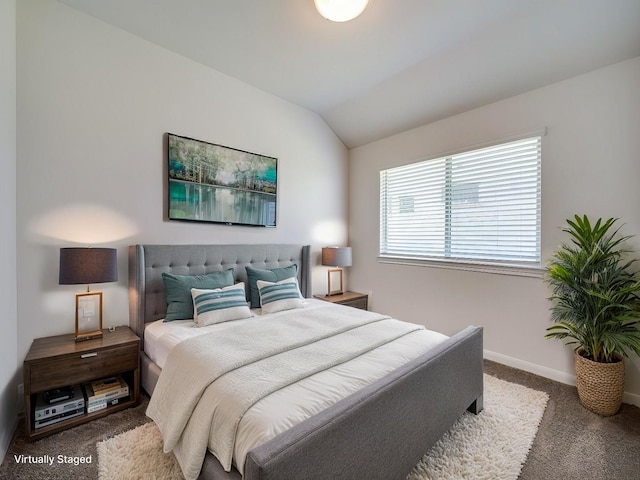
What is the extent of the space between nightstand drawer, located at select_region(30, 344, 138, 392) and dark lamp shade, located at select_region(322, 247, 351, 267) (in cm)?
227

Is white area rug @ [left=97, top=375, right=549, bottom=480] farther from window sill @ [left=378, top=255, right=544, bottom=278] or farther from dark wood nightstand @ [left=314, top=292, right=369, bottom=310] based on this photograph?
dark wood nightstand @ [left=314, top=292, right=369, bottom=310]

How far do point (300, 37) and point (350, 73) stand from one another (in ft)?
2.29

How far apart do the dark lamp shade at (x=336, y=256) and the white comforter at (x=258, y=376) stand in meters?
1.57

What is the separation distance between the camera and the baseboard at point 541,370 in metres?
2.27

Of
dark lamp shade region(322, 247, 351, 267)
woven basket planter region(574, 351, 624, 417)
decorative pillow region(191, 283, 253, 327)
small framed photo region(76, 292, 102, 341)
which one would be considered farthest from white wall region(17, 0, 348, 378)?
woven basket planter region(574, 351, 624, 417)

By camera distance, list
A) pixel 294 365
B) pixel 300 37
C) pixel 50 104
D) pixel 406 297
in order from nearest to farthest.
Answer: pixel 294 365, pixel 50 104, pixel 300 37, pixel 406 297

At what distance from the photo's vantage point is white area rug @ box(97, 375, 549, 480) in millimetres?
1576

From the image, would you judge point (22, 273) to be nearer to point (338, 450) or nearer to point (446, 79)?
point (338, 450)

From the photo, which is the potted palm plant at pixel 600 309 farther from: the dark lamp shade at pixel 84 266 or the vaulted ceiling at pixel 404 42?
the dark lamp shade at pixel 84 266

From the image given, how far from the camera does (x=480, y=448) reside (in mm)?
1760

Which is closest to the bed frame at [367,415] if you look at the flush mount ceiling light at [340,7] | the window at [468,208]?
the window at [468,208]

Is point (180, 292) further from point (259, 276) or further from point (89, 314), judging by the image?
point (259, 276)

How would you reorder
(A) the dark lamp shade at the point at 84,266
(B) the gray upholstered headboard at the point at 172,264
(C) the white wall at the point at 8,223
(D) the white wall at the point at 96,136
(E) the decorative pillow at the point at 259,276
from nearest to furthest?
(C) the white wall at the point at 8,223
(A) the dark lamp shade at the point at 84,266
(D) the white wall at the point at 96,136
(B) the gray upholstered headboard at the point at 172,264
(E) the decorative pillow at the point at 259,276

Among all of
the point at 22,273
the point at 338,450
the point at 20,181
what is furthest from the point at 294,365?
the point at 20,181
